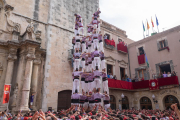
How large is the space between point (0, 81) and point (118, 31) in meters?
17.7

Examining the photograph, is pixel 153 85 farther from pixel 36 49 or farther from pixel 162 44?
pixel 36 49

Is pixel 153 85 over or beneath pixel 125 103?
over

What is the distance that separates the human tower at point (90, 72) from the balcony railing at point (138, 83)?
617cm

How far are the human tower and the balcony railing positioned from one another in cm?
617

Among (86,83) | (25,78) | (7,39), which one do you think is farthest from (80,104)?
(7,39)

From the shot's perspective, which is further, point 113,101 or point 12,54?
point 113,101

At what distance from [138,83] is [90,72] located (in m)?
10.5

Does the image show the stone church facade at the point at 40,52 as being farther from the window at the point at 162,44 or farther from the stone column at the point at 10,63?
the window at the point at 162,44

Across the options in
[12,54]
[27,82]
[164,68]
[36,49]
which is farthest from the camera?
[164,68]

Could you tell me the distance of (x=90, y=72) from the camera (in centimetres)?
1321

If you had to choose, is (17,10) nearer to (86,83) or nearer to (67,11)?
(67,11)

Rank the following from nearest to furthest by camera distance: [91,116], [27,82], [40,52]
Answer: [91,116], [27,82], [40,52]

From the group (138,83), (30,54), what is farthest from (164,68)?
(30,54)

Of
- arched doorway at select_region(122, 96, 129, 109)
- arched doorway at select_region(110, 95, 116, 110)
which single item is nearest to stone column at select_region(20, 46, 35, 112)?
arched doorway at select_region(110, 95, 116, 110)
